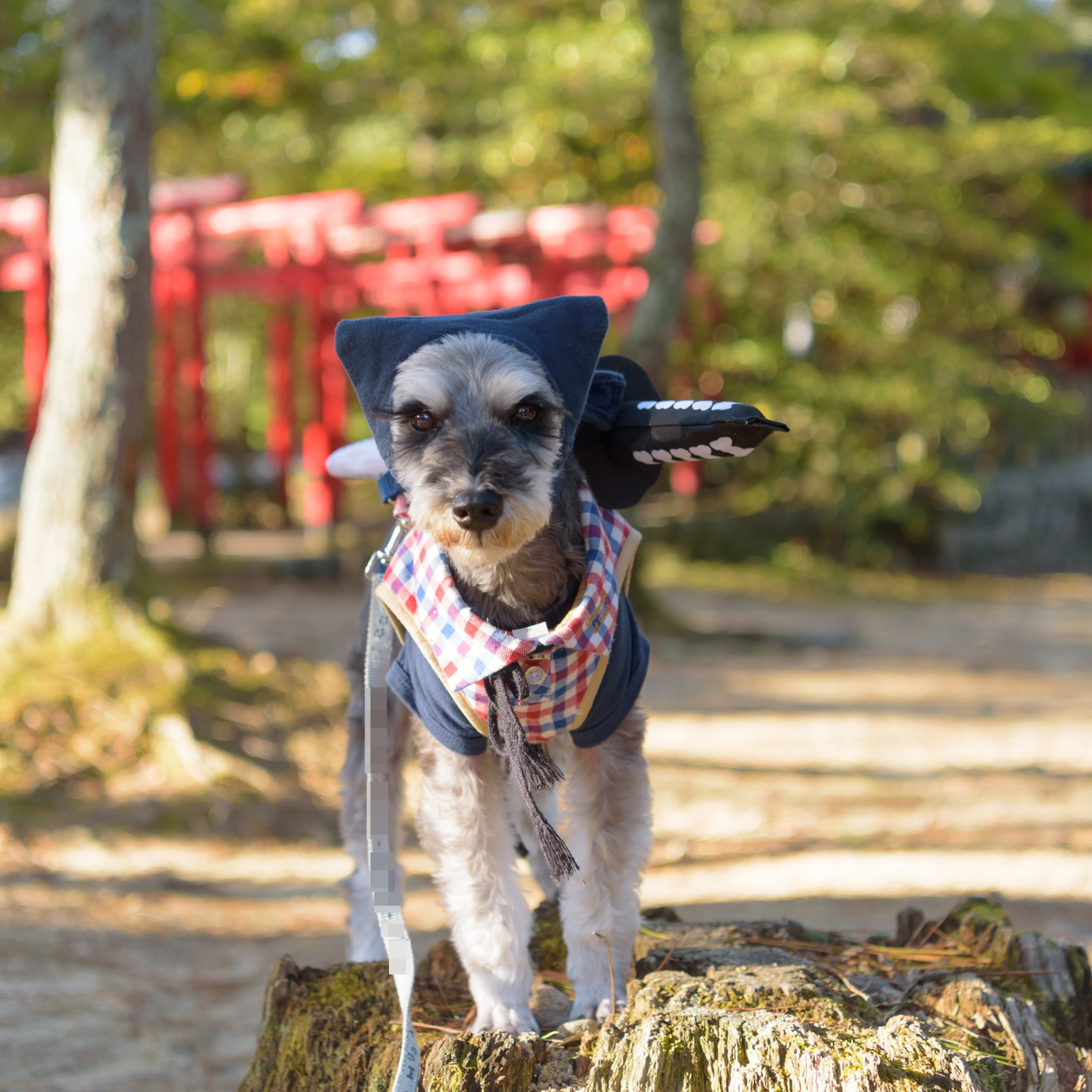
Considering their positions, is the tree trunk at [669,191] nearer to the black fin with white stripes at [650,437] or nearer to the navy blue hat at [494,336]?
the black fin with white stripes at [650,437]

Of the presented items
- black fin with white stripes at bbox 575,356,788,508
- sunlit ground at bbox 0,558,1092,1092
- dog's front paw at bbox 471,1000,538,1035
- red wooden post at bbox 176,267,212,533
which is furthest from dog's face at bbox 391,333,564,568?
red wooden post at bbox 176,267,212,533

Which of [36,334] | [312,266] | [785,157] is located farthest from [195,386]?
[785,157]

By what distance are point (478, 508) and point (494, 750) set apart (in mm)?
609

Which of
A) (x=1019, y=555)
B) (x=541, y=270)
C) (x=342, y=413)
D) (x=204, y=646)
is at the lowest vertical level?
(x=204, y=646)

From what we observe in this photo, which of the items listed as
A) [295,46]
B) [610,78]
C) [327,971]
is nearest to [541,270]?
[610,78]

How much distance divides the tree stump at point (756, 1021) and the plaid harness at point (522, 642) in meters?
0.65

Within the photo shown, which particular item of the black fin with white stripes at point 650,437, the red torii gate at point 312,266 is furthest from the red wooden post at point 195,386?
the black fin with white stripes at point 650,437

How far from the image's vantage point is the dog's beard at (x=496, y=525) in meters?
2.41

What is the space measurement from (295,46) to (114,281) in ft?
35.5

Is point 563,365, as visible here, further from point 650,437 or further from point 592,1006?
point 592,1006

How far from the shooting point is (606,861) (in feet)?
9.06

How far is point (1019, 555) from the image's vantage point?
1792 centimetres

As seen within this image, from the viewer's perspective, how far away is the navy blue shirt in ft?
8.60

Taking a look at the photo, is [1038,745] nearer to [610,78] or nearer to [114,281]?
[114,281]
